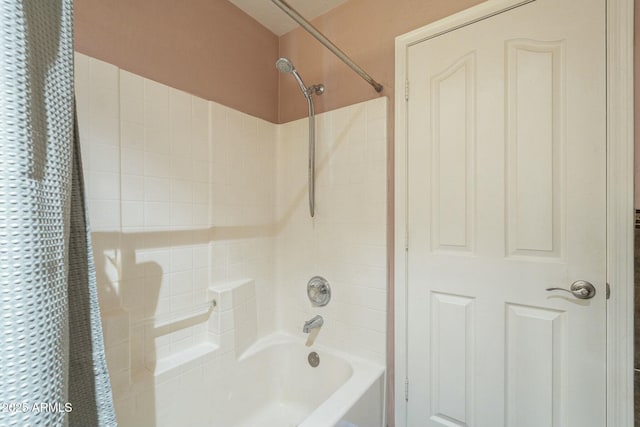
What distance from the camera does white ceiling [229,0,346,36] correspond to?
1609 mm

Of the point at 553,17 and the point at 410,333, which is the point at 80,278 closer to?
the point at 410,333

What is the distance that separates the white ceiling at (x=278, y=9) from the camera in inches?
63.4

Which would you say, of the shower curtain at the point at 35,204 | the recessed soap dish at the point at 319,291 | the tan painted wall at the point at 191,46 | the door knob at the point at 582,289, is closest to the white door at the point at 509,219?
the door knob at the point at 582,289

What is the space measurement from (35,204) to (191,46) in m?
1.35

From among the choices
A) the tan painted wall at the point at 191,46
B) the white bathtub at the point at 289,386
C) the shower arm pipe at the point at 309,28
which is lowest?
the white bathtub at the point at 289,386

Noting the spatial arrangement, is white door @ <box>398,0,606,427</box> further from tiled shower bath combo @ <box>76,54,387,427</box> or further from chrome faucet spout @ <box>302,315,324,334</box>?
chrome faucet spout @ <box>302,315,324,334</box>

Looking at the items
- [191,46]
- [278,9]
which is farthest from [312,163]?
[278,9]

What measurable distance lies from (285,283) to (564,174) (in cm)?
151

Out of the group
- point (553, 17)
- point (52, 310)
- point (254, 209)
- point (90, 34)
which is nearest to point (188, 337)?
point (254, 209)

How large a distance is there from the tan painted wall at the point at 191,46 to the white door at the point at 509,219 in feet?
3.22

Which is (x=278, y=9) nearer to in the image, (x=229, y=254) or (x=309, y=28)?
(x=309, y=28)

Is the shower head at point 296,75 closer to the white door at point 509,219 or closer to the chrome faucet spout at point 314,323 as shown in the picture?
the white door at point 509,219

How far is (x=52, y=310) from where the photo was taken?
0.44 metres

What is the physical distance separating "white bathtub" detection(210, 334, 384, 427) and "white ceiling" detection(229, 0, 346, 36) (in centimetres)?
198
